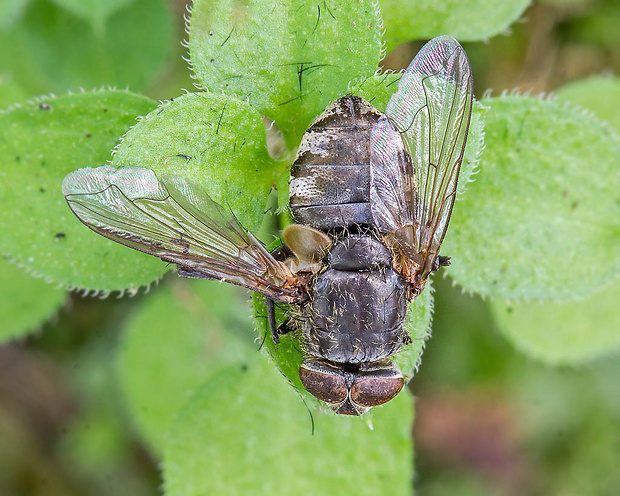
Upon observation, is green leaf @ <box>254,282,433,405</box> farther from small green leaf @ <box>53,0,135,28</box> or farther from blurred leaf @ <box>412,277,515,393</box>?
small green leaf @ <box>53,0,135,28</box>

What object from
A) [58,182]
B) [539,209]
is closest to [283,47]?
[58,182]

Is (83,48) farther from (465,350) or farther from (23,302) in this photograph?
(465,350)

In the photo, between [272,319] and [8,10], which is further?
[8,10]

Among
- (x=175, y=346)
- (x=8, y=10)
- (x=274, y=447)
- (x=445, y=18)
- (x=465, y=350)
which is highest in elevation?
(x=445, y=18)

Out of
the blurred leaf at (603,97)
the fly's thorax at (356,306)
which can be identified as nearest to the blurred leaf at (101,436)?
the fly's thorax at (356,306)

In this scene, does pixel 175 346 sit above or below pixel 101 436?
above

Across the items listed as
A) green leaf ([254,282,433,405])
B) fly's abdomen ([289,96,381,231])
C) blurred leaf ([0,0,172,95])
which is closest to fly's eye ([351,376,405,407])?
green leaf ([254,282,433,405])
